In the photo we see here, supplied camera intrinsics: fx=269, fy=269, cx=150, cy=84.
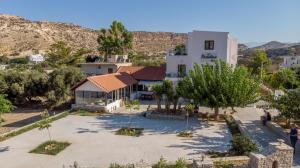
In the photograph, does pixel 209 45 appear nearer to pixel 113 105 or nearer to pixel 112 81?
pixel 112 81

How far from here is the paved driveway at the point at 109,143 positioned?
18.0 metres

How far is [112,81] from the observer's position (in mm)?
36156

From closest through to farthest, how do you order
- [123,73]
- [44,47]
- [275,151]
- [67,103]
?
[275,151], [67,103], [123,73], [44,47]

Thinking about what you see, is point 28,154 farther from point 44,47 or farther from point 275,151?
point 44,47

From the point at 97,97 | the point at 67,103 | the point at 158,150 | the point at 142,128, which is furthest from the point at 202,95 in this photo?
the point at 67,103

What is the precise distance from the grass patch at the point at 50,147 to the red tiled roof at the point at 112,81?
12.0 metres

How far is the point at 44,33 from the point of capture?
130500mm

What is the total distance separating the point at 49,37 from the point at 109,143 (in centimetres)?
11927

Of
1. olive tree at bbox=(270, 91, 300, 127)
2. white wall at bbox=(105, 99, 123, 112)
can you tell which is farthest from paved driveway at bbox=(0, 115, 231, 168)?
olive tree at bbox=(270, 91, 300, 127)

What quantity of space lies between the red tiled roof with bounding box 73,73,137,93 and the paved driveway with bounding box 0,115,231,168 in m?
6.05

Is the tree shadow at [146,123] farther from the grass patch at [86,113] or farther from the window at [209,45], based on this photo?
the window at [209,45]

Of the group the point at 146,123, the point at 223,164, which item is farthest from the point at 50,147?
the point at 223,164

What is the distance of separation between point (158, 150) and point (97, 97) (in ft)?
59.8

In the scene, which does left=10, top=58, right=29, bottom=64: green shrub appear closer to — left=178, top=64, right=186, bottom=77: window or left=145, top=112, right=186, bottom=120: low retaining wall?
left=178, top=64, right=186, bottom=77: window
